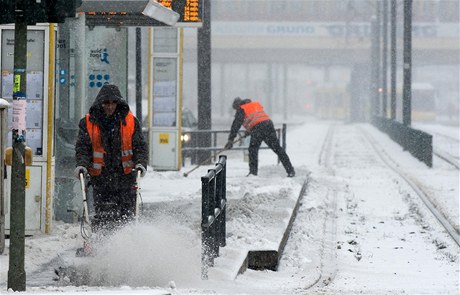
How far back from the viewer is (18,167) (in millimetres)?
7230

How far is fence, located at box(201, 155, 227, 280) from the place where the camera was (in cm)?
810

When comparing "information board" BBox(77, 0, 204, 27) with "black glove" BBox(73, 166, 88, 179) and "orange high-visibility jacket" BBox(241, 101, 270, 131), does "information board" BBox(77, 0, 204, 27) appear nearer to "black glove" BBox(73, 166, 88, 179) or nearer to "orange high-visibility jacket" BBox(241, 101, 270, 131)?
"black glove" BBox(73, 166, 88, 179)

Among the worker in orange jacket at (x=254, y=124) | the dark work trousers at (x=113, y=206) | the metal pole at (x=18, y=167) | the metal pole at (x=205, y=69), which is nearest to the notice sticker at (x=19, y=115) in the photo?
the metal pole at (x=18, y=167)

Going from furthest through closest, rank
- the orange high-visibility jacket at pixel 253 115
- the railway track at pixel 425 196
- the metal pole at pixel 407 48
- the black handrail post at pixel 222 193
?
the metal pole at pixel 407 48, the orange high-visibility jacket at pixel 253 115, the railway track at pixel 425 196, the black handrail post at pixel 222 193

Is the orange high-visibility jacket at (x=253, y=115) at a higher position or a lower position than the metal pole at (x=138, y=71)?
lower

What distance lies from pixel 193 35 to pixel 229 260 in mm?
61903

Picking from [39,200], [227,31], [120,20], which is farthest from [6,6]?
[227,31]

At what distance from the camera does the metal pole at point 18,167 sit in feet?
23.5

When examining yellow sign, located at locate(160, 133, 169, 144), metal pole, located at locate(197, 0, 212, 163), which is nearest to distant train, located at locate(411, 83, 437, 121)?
metal pole, located at locate(197, 0, 212, 163)

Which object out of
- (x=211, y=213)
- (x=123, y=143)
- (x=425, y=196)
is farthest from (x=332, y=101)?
(x=211, y=213)

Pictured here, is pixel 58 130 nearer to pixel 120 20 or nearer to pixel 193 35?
pixel 120 20

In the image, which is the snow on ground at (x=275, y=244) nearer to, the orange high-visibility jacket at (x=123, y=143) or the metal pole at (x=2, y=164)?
the metal pole at (x=2, y=164)

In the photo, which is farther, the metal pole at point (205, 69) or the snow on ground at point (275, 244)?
the metal pole at point (205, 69)

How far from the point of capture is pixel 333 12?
7069 centimetres
